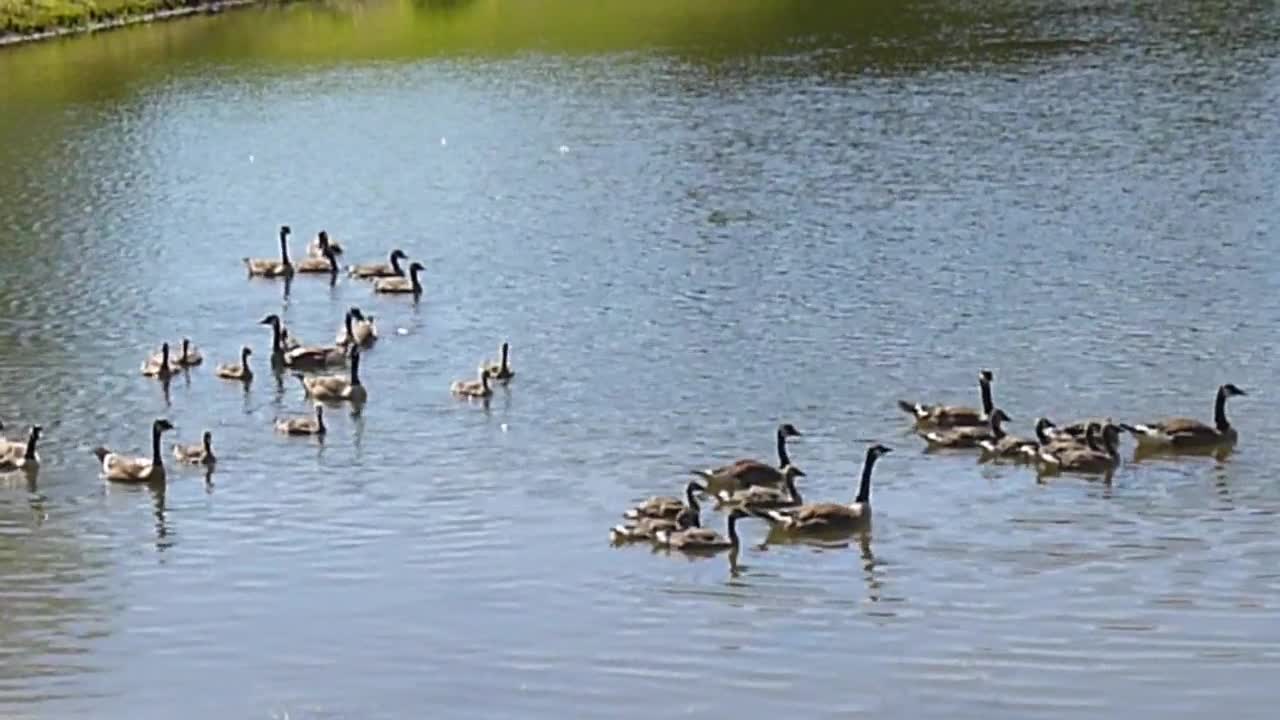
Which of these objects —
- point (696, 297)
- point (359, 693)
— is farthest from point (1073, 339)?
point (359, 693)

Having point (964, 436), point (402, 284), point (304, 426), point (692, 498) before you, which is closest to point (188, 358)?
point (304, 426)

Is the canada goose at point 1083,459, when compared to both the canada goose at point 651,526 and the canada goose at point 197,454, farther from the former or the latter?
the canada goose at point 197,454

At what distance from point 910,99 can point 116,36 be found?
35.9 metres

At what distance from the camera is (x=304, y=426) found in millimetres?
23750

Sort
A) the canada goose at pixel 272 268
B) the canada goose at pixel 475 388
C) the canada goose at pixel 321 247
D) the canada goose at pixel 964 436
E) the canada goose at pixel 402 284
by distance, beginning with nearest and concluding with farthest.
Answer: the canada goose at pixel 964 436 → the canada goose at pixel 475 388 → the canada goose at pixel 402 284 → the canada goose at pixel 272 268 → the canada goose at pixel 321 247

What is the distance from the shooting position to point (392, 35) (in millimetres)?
75125

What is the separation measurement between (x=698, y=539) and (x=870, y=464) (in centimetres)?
202

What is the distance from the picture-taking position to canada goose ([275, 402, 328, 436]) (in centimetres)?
2373

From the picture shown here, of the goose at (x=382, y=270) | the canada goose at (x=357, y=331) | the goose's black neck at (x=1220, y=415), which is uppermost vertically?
the goose at (x=382, y=270)

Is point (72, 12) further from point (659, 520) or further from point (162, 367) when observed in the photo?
point (659, 520)

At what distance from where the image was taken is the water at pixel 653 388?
1627 centimetres

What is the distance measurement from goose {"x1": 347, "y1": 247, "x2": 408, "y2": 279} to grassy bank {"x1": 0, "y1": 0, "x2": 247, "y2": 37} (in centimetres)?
4737

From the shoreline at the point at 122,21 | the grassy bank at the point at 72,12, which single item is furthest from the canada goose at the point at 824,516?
the grassy bank at the point at 72,12

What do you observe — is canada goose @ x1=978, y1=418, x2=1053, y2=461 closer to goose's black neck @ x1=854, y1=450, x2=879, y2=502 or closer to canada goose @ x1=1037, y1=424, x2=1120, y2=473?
canada goose @ x1=1037, y1=424, x2=1120, y2=473
